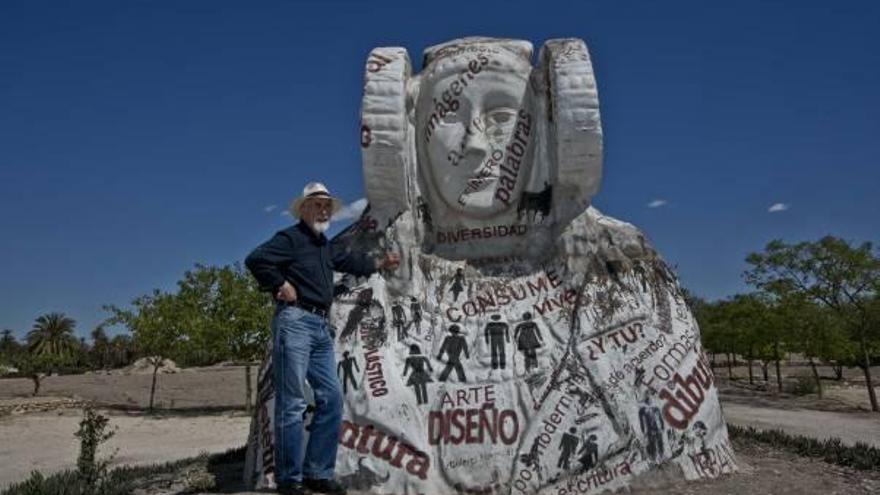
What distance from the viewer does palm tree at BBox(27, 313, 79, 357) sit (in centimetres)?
4428

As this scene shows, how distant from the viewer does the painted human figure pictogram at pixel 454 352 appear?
634 centimetres

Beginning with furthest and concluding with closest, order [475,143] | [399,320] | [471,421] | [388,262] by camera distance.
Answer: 1. [475,143]
2. [388,262]
3. [399,320]
4. [471,421]

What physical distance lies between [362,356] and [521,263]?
5.87ft

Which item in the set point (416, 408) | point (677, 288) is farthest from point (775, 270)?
point (416, 408)

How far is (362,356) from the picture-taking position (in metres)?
6.27

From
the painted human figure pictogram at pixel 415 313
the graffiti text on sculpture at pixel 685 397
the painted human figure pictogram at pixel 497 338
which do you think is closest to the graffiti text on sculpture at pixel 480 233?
the painted human figure pictogram at pixel 415 313

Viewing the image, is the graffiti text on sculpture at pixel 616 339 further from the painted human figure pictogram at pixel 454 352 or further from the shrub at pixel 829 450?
the shrub at pixel 829 450

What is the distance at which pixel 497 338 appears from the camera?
6.48 m

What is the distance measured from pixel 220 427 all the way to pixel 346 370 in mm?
12542

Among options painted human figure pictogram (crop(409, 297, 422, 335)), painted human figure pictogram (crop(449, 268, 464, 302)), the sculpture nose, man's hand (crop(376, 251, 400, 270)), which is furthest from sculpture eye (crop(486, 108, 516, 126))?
painted human figure pictogram (crop(409, 297, 422, 335))

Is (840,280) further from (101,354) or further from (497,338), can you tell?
(101,354)

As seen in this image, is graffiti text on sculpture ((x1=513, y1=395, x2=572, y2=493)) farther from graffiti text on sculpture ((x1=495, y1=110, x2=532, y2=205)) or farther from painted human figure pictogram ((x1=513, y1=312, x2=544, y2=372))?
graffiti text on sculpture ((x1=495, y1=110, x2=532, y2=205))

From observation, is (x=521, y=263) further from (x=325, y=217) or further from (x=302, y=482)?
(x=302, y=482)

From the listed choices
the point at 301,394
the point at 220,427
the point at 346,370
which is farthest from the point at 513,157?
the point at 220,427
